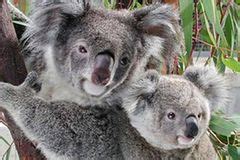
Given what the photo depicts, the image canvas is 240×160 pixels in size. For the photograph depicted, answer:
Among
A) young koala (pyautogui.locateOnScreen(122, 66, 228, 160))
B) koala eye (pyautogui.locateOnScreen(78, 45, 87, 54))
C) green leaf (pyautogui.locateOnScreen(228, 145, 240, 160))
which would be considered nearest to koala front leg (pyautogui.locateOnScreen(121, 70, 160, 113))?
young koala (pyautogui.locateOnScreen(122, 66, 228, 160))

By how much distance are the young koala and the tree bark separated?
39 centimetres

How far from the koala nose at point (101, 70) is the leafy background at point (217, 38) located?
0.40m

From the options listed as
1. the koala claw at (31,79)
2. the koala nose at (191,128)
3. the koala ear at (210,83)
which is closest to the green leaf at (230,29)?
the koala ear at (210,83)

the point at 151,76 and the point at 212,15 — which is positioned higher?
the point at 212,15

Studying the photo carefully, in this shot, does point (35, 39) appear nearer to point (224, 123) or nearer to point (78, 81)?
point (78, 81)

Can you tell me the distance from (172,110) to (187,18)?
0.38 m

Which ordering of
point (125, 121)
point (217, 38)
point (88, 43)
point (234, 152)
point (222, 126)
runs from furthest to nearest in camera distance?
point (217, 38) < point (234, 152) < point (222, 126) < point (125, 121) < point (88, 43)

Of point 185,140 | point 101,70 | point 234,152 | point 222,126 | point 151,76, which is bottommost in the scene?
point 234,152

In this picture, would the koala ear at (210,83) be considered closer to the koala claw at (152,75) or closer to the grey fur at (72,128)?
the koala claw at (152,75)

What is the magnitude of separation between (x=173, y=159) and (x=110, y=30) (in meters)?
0.53

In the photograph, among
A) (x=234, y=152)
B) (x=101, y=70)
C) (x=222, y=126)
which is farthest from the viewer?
(x=234, y=152)

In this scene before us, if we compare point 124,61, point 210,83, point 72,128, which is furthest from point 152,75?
point 72,128

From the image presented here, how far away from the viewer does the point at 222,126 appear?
211 centimetres

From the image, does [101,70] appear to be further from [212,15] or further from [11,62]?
[212,15]
